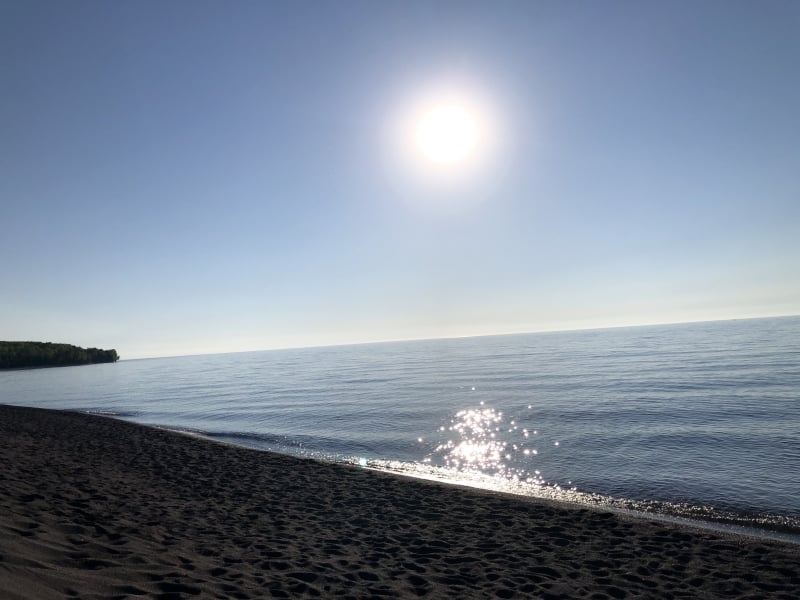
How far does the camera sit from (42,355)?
133625 millimetres

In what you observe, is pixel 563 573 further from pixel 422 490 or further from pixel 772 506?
pixel 772 506

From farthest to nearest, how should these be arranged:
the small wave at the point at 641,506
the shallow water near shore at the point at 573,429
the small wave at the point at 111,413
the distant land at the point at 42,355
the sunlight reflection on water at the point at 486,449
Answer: the distant land at the point at 42,355 → the small wave at the point at 111,413 → the sunlight reflection on water at the point at 486,449 → the shallow water near shore at the point at 573,429 → the small wave at the point at 641,506

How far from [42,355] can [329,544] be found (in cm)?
16875

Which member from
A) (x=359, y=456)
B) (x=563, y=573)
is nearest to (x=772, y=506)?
(x=563, y=573)

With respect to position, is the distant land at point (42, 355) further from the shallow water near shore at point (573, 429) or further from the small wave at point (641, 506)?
the small wave at point (641, 506)

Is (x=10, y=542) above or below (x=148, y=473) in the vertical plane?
above

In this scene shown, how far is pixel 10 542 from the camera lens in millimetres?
6020

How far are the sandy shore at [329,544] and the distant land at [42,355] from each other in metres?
151

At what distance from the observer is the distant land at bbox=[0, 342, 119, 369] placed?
125 meters

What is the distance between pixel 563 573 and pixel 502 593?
1.63 meters

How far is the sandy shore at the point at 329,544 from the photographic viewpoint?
6.27 m

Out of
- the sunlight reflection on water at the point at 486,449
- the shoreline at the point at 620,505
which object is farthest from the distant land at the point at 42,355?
the sunlight reflection on water at the point at 486,449

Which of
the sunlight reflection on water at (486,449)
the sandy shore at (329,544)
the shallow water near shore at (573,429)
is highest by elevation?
the sandy shore at (329,544)

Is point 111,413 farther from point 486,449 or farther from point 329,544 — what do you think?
point 329,544
